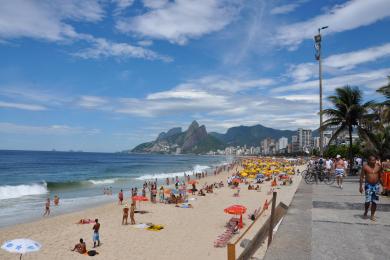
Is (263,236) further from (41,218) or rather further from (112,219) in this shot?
(41,218)

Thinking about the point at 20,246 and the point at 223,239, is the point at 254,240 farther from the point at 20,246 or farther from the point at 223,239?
the point at 20,246

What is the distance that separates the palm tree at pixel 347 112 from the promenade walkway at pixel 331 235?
1540 cm

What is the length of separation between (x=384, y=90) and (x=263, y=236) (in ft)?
52.2

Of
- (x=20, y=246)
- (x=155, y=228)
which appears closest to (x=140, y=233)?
(x=155, y=228)

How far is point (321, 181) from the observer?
1798 centimetres

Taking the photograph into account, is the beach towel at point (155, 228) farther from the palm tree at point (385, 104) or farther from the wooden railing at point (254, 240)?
the palm tree at point (385, 104)

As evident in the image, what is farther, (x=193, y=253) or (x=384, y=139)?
(x=384, y=139)

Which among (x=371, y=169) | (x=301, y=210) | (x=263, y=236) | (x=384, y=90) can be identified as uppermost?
(x=384, y=90)

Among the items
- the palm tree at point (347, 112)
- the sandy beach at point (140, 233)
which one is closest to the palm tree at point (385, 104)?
the palm tree at point (347, 112)

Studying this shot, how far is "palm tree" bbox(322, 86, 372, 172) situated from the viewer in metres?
23.3

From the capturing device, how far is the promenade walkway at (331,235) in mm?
5199

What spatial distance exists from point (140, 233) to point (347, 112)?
15.6 m

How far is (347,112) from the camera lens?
23.5m

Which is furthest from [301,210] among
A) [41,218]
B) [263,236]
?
[41,218]
